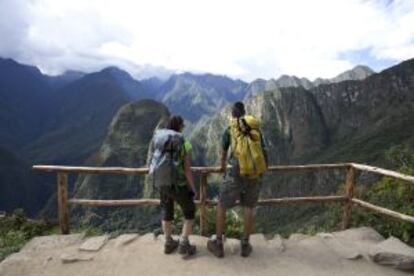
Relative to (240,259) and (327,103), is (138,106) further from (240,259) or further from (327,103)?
(240,259)

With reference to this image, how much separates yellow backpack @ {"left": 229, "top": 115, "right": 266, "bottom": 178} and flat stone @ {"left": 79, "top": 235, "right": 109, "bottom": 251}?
2322 millimetres

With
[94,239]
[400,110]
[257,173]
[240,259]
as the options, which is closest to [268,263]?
[240,259]

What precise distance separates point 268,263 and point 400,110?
123 meters

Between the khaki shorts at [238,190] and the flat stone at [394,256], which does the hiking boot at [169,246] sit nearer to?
the khaki shorts at [238,190]

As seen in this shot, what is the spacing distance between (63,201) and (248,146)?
10.4 feet

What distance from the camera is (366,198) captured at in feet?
33.1

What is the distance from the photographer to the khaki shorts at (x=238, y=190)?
663 centimetres

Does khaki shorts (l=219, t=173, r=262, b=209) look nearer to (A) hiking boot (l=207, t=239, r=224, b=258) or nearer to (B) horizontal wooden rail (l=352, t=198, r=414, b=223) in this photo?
(A) hiking boot (l=207, t=239, r=224, b=258)

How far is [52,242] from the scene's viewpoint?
7543 millimetres

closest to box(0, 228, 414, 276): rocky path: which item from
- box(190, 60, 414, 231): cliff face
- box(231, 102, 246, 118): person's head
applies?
box(231, 102, 246, 118): person's head

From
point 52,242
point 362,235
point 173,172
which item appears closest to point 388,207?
point 362,235

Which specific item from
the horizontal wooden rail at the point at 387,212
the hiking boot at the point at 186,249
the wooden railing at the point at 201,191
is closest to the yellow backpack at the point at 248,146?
the wooden railing at the point at 201,191

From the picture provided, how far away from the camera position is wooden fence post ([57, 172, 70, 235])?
25.8 ft

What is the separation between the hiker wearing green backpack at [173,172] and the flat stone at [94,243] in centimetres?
108
